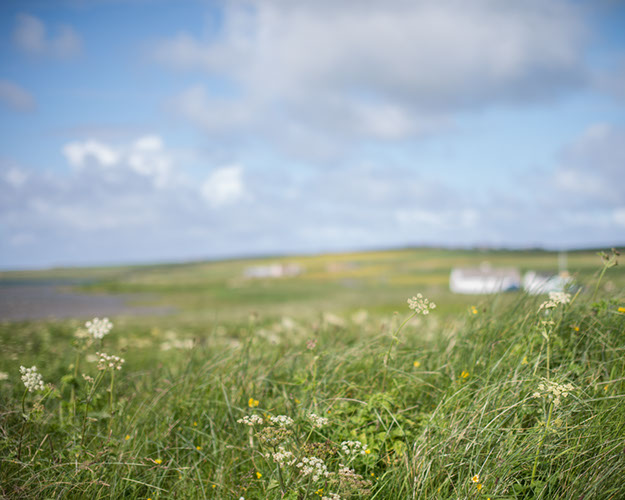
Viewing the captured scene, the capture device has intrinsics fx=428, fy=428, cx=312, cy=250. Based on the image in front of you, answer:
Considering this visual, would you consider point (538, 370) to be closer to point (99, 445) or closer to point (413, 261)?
point (99, 445)

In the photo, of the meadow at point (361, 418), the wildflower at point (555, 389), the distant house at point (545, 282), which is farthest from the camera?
the distant house at point (545, 282)

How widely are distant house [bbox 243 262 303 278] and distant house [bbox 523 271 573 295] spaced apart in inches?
4112

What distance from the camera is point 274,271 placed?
114875 millimetres

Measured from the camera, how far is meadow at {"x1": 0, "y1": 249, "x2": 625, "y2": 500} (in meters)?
3.09

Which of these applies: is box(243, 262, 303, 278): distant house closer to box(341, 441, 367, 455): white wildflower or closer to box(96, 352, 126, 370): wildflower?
box(96, 352, 126, 370): wildflower

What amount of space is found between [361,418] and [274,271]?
111807 mm

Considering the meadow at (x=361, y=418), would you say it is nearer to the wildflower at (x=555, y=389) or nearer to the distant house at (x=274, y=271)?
the wildflower at (x=555, y=389)

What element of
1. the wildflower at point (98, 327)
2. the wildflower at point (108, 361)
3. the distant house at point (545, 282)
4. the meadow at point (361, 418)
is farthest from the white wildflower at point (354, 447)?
the distant house at point (545, 282)

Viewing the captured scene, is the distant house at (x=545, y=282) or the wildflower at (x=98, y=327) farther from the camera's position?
the distant house at (x=545, y=282)

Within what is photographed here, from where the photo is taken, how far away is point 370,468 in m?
3.53

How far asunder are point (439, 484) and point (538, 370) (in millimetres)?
1628

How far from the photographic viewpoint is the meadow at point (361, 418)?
10.1 ft

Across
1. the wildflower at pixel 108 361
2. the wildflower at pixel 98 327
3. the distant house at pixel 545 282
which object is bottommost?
the wildflower at pixel 108 361

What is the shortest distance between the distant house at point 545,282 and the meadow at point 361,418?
20 cm
